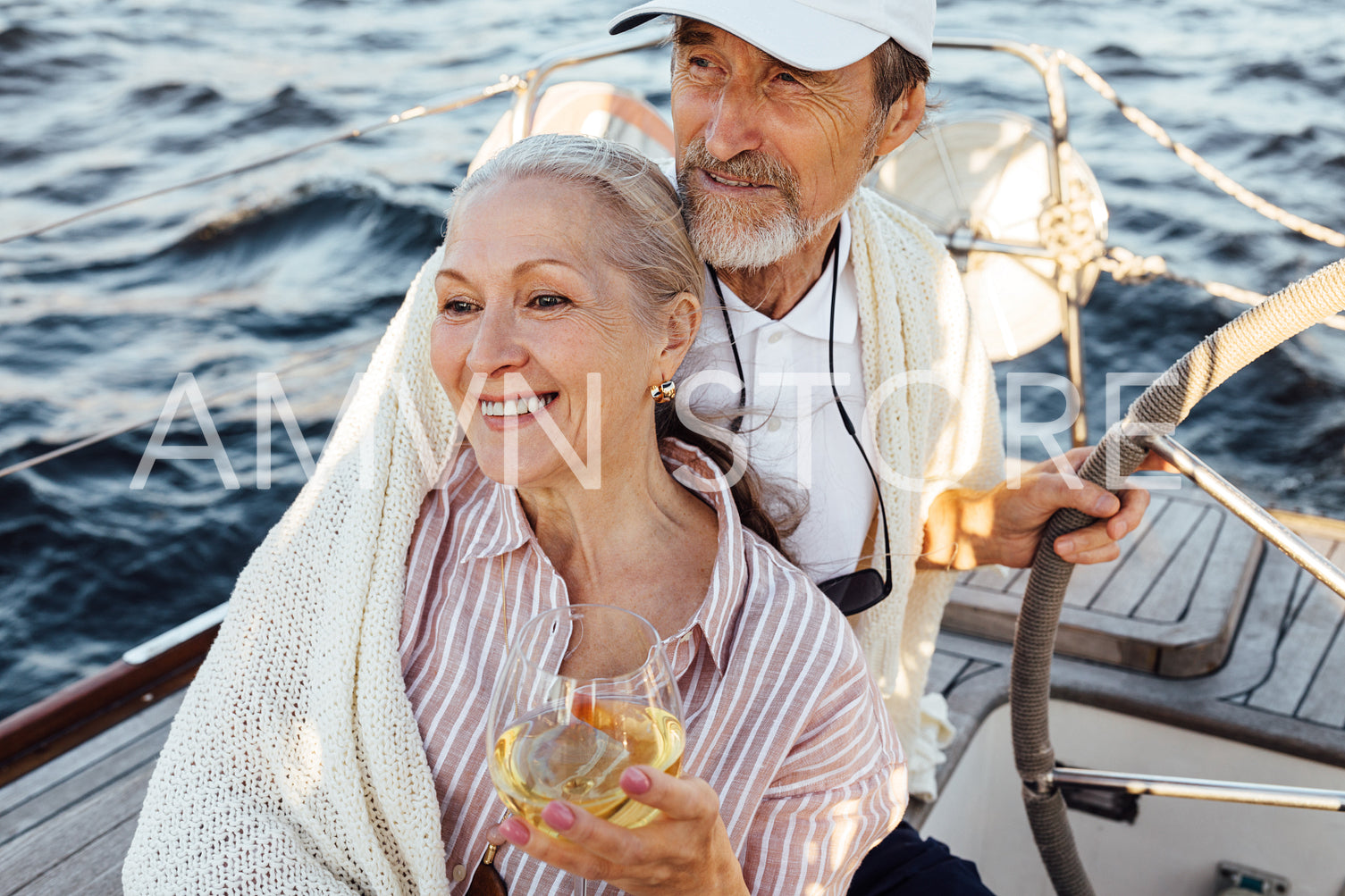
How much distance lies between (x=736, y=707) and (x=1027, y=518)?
621 millimetres

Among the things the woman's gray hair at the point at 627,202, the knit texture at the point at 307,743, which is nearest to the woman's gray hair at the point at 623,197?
the woman's gray hair at the point at 627,202

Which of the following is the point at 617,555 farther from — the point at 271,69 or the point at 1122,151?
the point at 271,69

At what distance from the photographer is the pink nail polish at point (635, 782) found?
2.67ft

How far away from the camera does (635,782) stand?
32.1 inches

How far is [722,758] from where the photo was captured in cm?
126

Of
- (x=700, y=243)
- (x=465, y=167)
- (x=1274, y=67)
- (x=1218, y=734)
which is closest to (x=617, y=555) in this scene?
(x=700, y=243)

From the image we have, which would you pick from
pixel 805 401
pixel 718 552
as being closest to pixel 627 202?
pixel 718 552

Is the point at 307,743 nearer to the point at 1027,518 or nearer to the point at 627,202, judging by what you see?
the point at 627,202

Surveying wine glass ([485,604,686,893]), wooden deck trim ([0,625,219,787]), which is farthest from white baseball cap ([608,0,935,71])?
wooden deck trim ([0,625,219,787])

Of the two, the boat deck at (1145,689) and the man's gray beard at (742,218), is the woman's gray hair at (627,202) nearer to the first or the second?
the man's gray beard at (742,218)

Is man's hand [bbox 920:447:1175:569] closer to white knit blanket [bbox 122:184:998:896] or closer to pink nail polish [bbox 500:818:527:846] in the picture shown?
white knit blanket [bbox 122:184:998:896]

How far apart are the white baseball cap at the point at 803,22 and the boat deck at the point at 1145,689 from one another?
127cm

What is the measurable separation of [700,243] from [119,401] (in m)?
3.78

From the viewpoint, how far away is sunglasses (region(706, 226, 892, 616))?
1.61 metres
